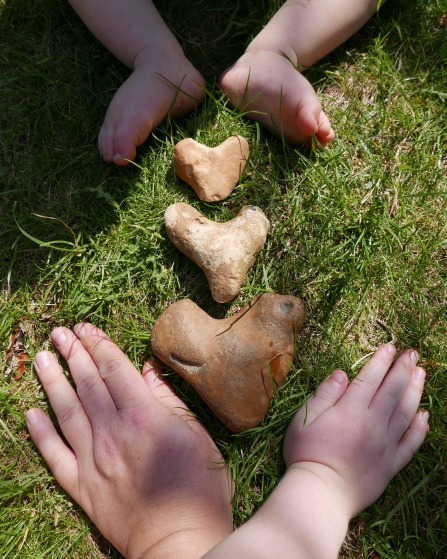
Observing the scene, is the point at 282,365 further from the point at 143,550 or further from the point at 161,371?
the point at 143,550

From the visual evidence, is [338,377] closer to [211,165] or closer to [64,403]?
[211,165]

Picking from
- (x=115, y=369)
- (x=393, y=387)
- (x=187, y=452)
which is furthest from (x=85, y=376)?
(x=393, y=387)

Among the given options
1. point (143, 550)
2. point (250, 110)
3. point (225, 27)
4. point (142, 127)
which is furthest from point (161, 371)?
point (225, 27)

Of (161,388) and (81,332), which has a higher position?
(81,332)

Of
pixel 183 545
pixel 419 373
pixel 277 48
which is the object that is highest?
pixel 277 48

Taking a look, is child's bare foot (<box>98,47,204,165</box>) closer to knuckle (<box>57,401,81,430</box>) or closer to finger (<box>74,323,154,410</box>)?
finger (<box>74,323,154,410</box>)

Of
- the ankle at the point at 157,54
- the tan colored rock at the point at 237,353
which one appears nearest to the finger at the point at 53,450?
the tan colored rock at the point at 237,353
